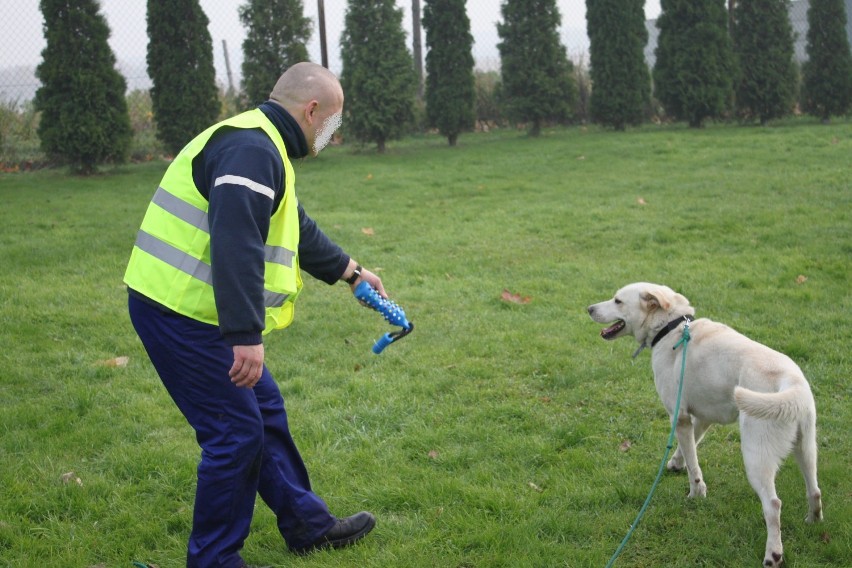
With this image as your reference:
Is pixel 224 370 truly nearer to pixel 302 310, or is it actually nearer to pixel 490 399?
pixel 490 399

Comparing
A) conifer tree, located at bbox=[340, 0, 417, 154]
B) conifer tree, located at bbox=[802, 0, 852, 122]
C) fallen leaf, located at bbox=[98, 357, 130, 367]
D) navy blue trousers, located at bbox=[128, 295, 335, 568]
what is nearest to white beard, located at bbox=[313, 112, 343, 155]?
navy blue trousers, located at bbox=[128, 295, 335, 568]

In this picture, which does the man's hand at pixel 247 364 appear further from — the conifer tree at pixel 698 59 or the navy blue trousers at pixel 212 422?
the conifer tree at pixel 698 59

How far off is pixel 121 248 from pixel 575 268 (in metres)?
5.43

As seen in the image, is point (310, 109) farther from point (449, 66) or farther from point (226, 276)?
point (449, 66)

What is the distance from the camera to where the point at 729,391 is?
3965 mm

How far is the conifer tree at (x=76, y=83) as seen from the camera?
48.6 feet

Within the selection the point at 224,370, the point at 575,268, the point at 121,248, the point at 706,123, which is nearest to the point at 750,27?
the point at 706,123

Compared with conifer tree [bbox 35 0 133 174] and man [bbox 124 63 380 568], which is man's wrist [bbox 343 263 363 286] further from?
conifer tree [bbox 35 0 133 174]

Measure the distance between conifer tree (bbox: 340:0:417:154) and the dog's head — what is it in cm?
1342

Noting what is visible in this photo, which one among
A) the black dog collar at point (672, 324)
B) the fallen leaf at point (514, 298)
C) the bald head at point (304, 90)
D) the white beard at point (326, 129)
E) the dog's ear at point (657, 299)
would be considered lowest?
the fallen leaf at point (514, 298)

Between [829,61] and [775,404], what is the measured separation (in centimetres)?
1760

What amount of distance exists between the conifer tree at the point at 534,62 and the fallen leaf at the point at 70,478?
1624cm

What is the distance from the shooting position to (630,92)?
1917 cm

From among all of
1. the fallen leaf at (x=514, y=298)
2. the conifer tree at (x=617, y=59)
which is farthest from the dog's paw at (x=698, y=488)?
the conifer tree at (x=617, y=59)
